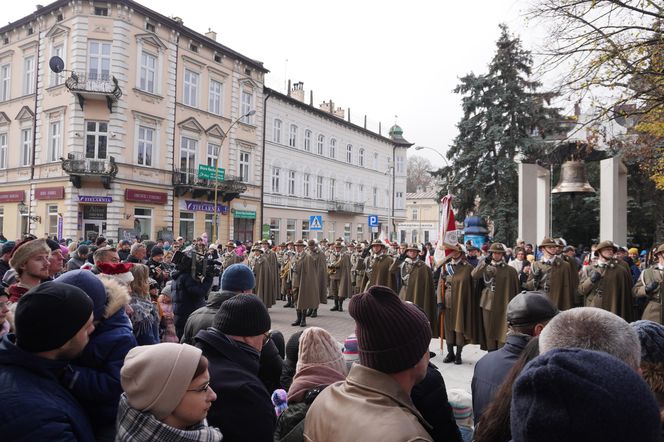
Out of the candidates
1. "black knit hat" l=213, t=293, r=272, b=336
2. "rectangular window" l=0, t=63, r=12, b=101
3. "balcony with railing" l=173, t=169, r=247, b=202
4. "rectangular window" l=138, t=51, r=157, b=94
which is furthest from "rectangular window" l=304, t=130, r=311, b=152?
"black knit hat" l=213, t=293, r=272, b=336

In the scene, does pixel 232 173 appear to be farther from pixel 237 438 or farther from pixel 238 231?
pixel 237 438

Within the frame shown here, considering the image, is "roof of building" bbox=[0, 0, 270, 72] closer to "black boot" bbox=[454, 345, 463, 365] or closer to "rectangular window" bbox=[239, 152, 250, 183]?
"rectangular window" bbox=[239, 152, 250, 183]

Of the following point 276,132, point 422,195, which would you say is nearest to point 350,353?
point 276,132

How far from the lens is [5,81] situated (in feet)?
95.6

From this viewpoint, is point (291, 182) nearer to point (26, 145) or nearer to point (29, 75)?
point (26, 145)

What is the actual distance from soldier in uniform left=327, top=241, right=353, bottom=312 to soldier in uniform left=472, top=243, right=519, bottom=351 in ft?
23.8

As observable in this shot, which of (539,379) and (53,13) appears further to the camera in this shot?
(53,13)

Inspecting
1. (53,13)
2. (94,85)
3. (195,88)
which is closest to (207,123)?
(195,88)

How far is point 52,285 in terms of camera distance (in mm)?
2098

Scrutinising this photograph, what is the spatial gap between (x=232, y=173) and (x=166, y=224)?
669cm

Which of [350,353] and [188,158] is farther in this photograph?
[188,158]

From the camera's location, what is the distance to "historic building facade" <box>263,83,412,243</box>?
36156mm

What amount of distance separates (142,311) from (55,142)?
2647 cm

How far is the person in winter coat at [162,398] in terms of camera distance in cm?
184
